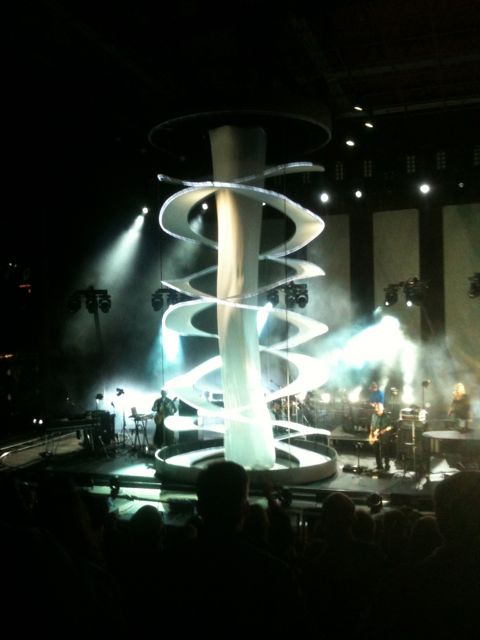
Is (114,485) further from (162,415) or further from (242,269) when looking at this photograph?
(162,415)

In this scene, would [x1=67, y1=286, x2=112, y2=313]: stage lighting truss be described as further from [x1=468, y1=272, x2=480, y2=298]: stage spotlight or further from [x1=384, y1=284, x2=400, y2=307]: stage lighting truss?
[x1=468, y1=272, x2=480, y2=298]: stage spotlight

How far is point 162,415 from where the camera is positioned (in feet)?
43.0

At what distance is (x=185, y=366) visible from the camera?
1873 centimetres

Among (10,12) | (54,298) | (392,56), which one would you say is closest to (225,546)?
(10,12)

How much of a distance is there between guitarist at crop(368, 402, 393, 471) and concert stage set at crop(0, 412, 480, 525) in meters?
0.24

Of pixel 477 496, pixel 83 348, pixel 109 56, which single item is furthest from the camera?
pixel 83 348

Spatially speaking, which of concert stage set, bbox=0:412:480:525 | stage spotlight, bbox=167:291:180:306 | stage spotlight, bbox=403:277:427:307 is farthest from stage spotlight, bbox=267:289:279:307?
concert stage set, bbox=0:412:480:525

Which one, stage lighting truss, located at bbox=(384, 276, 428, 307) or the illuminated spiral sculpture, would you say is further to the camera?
stage lighting truss, located at bbox=(384, 276, 428, 307)

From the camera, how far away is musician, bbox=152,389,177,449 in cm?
1311

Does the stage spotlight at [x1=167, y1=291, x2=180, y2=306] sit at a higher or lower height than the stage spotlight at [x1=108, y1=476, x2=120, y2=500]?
higher

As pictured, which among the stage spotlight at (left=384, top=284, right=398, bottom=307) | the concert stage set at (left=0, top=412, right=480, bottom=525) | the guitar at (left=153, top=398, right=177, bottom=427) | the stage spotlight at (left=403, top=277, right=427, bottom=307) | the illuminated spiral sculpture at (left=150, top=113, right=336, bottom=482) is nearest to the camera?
the concert stage set at (left=0, top=412, right=480, bottom=525)

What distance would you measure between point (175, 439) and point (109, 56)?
7598 mm

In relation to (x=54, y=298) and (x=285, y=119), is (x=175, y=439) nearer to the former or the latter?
(x=54, y=298)

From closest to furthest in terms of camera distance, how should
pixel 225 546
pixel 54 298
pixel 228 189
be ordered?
pixel 225 546 → pixel 228 189 → pixel 54 298
